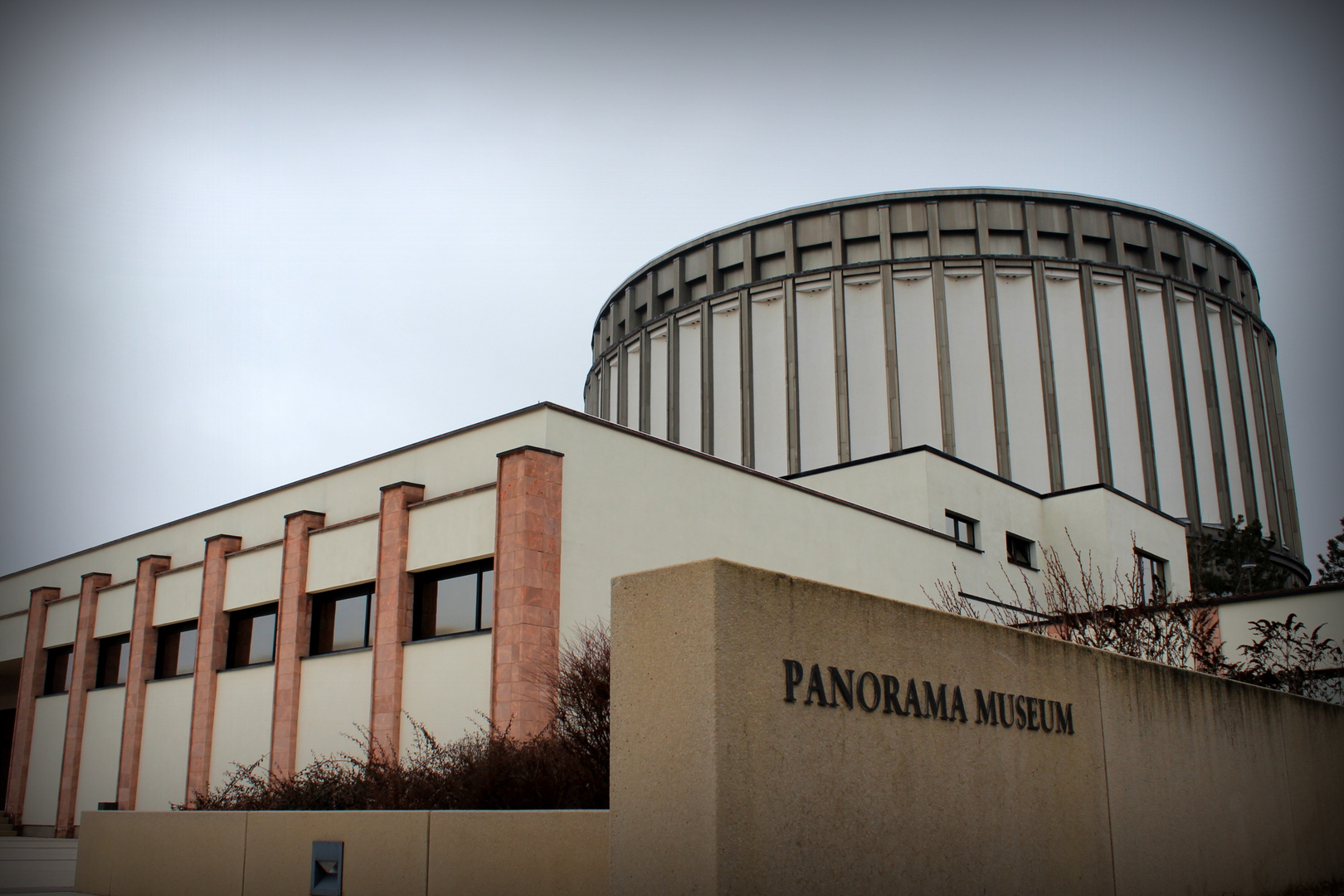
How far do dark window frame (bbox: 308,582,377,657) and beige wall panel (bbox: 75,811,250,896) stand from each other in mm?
8663

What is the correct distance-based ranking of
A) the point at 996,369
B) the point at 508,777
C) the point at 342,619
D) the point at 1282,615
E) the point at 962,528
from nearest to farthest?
the point at 508,777
the point at 342,619
the point at 1282,615
the point at 962,528
the point at 996,369

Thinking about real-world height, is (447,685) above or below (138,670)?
below

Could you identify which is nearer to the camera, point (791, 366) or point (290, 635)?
point (290, 635)

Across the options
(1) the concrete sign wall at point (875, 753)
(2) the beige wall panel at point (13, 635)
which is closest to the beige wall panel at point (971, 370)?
(1) the concrete sign wall at point (875, 753)

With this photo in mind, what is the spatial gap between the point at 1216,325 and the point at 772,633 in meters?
50.1

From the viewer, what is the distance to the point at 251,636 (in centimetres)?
2666

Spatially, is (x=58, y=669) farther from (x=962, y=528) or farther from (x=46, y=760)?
(x=962, y=528)

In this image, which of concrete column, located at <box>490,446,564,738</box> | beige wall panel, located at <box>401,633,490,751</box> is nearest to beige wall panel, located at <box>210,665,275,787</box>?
beige wall panel, located at <box>401,633,490,751</box>

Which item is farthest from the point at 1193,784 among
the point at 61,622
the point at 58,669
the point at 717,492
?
the point at 58,669

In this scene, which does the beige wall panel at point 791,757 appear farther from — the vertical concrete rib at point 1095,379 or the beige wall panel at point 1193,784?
the vertical concrete rib at point 1095,379

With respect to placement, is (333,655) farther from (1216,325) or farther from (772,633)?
(1216,325)

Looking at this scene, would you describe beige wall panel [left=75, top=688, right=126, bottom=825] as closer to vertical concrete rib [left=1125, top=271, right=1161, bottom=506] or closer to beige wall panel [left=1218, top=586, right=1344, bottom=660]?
beige wall panel [left=1218, top=586, right=1344, bottom=660]

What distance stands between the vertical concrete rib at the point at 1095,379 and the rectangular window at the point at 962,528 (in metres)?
14.5

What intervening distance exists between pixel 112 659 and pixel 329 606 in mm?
11511
